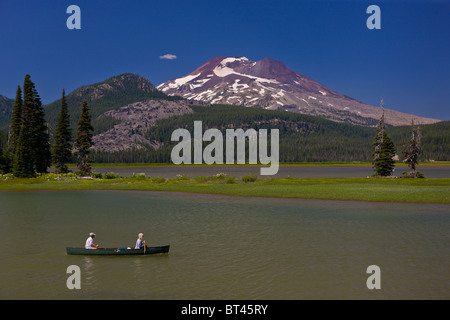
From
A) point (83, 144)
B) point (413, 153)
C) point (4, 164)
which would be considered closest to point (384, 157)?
point (413, 153)

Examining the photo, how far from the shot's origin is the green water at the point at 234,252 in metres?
22.0

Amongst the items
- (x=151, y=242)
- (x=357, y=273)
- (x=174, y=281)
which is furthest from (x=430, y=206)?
(x=174, y=281)

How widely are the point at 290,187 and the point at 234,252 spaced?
50273mm

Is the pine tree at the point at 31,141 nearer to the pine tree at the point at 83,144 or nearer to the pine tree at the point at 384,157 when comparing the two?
the pine tree at the point at 83,144

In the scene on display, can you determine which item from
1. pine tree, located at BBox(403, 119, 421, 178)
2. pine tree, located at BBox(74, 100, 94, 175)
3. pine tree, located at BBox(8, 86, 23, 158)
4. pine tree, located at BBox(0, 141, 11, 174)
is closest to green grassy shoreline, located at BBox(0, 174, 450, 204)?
pine tree, located at BBox(74, 100, 94, 175)

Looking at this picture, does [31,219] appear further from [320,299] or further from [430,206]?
[430,206]

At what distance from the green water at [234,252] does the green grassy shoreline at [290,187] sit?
9129 mm

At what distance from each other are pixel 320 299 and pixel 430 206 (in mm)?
42173

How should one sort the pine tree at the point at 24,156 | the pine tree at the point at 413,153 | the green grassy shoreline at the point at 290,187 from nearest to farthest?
the green grassy shoreline at the point at 290,187
the pine tree at the point at 24,156
the pine tree at the point at 413,153

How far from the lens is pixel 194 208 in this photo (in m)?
55.0

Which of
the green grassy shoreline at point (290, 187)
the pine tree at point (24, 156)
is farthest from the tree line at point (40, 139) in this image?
the green grassy shoreline at point (290, 187)

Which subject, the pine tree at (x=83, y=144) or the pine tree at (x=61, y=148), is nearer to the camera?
the pine tree at (x=83, y=144)

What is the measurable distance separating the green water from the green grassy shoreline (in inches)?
359

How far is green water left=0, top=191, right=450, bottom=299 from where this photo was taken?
22.0 meters
